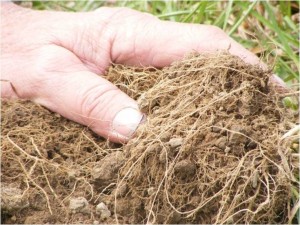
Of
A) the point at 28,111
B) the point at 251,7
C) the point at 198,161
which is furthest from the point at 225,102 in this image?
the point at 251,7

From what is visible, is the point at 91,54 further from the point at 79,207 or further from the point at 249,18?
the point at 249,18

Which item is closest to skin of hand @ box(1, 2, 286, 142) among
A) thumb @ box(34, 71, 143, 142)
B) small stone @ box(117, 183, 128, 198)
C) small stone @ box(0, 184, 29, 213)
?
thumb @ box(34, 71, 143, 142)

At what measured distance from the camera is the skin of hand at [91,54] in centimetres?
162

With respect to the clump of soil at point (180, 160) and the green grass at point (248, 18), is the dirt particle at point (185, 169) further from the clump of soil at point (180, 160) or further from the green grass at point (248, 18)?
the green grass at point (248, 18)

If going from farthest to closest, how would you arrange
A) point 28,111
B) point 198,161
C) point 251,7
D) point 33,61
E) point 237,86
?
point 251,7, point 33,61, point 28,111, point 237,86, point 198,161

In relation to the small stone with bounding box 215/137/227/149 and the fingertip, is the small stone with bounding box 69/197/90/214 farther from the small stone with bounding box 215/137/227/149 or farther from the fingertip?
the small stone with bounding box 215/137/227/149

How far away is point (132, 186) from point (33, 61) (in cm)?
63

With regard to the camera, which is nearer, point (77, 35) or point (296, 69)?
point (77, 35)

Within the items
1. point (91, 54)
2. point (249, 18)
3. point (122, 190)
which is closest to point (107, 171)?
point (122, 190)

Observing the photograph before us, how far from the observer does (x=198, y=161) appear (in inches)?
55.0

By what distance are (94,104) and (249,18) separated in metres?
1.12

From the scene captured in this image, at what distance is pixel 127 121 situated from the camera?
1.52 metres

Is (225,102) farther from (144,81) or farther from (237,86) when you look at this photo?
(144,81)

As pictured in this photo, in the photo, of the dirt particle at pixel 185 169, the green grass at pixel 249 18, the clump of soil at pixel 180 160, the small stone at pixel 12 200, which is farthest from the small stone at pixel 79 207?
the green grass at pixel 249 18
